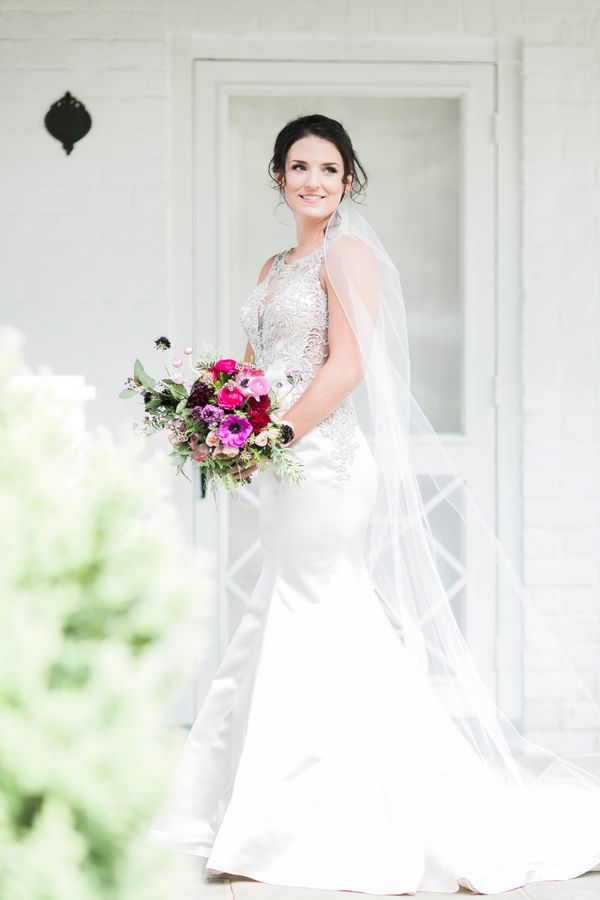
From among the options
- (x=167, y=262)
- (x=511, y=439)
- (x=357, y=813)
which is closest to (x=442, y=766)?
(x=357, y=813)

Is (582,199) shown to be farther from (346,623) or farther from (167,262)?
(346,623)

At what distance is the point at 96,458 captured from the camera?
0.62m

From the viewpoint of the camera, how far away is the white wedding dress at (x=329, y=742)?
8.21 feet

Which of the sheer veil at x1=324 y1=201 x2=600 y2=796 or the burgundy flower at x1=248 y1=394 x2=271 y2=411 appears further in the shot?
the sheer veil at x1=324 y1=201 x2=600 y2=796

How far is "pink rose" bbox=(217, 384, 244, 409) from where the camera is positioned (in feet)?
7.97

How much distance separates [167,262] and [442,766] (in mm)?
2190

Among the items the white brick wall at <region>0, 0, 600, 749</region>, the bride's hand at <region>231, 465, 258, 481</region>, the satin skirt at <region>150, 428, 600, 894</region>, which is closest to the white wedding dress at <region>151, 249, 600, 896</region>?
the satin skirt at <region>150, 428, 600, 894</region>

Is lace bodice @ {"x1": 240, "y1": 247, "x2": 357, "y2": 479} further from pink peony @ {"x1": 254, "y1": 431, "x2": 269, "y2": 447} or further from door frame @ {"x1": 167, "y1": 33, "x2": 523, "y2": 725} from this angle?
door frame @ {"x1": 167, "y1": 33, "x2": 523, "y2": 725}

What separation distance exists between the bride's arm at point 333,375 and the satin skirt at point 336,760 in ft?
0.28

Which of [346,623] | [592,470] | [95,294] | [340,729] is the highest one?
[95,294]

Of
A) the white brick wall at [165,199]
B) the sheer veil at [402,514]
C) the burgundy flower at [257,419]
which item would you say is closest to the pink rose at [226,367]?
the burgundy flower at [257,419]

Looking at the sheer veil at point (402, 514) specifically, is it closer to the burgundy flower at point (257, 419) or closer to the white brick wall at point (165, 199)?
the burgundy flower at point (257, 419)

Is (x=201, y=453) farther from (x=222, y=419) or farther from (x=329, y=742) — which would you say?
(x=329, y=742)

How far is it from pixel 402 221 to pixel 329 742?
2.29 metres
